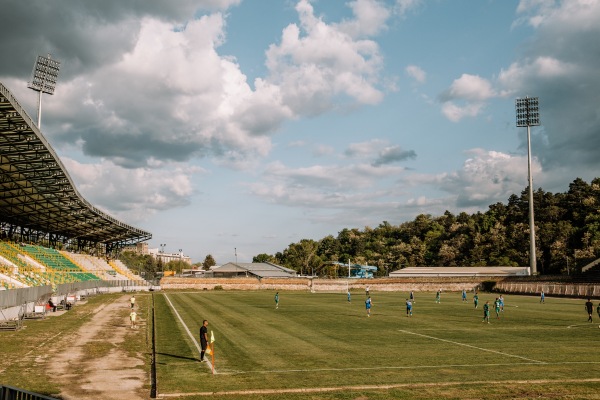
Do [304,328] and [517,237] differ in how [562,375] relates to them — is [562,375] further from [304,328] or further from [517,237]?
[517,237]

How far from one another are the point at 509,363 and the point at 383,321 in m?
18.9

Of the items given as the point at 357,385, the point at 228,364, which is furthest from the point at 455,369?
the point at 228,364

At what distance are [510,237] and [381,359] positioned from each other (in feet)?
392

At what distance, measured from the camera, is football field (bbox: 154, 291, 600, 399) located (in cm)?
1894

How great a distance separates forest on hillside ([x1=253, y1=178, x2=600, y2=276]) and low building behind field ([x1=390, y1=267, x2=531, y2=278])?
368 inches

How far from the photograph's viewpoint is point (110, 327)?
37.8 m

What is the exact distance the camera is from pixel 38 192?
69.4 meters

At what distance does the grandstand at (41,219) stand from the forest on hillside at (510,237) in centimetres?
7351

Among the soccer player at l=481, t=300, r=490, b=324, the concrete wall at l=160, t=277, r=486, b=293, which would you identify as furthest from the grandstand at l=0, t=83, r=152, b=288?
the soccer player at l=481, t=300, r=490, b=324

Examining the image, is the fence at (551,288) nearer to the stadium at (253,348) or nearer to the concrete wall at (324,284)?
the concrete wall at (324,284)

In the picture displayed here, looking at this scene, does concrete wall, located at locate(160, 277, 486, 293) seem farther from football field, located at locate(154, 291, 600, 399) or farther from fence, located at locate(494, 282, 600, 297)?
football field, located at locate(154, 291, 600, 399)

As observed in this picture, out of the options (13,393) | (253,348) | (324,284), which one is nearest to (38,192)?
(253,348)

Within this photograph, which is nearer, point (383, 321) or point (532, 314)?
point (383, 321)

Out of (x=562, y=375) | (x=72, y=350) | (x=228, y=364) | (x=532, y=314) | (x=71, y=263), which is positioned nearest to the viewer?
(x=562, y=375)
